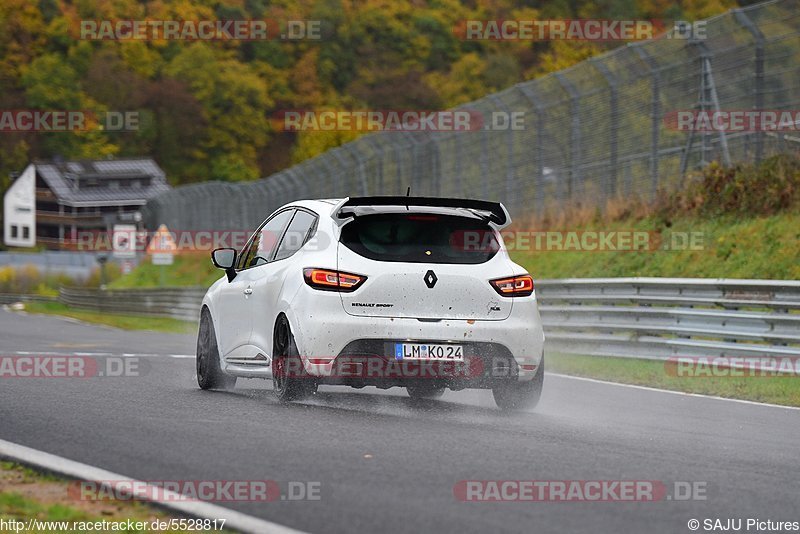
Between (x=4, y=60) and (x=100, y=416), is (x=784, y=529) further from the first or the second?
(x=4, y=60)

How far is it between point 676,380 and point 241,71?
5376 inches

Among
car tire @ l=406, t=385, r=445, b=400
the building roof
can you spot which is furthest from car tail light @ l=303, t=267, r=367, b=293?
the building roof

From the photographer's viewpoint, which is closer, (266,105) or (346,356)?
(346,356)

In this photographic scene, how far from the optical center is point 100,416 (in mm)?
9578

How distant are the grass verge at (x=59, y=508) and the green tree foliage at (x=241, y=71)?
410 feet

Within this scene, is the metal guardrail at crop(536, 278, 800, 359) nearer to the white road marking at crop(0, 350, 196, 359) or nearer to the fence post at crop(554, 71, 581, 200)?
the white road marking at crop(0, 350, 196, 359)

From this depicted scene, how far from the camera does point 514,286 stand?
10.7 meters

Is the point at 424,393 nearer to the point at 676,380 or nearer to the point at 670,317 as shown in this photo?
the point at 676,380

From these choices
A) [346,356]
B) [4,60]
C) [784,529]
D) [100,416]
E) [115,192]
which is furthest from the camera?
[4,60]

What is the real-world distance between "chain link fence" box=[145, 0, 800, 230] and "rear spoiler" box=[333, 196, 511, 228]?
37.0 feet

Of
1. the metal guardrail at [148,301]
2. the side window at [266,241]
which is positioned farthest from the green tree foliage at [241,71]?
the side window at [266,241]

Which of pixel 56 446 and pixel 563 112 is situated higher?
pixel 563 112

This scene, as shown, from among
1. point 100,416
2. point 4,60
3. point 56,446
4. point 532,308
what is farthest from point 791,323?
point 4,60

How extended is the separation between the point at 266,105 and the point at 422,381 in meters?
138
